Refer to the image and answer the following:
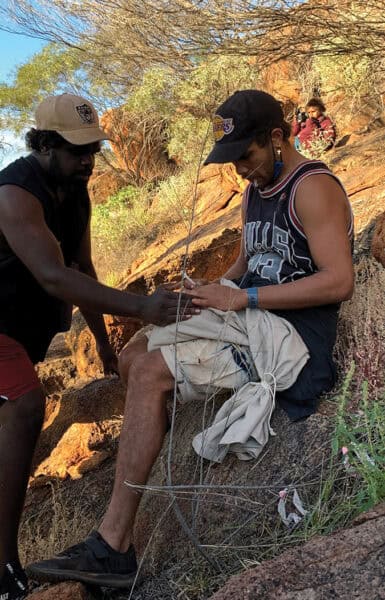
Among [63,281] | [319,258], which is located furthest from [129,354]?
[319,258]

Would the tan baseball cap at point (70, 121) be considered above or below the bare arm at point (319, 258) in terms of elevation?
above

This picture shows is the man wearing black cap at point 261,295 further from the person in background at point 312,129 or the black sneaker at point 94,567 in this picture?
the person in background at point 312,129

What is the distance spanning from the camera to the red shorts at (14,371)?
2.85 m

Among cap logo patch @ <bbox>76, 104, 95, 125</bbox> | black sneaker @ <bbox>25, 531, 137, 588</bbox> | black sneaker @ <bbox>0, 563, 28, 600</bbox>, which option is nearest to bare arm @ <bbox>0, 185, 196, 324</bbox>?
cap logo patch @ <bbox>76, 104, 95, 125</bbox>

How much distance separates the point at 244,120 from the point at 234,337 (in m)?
0.86

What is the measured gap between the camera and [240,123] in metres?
2.85

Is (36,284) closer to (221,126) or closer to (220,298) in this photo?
(220,298)

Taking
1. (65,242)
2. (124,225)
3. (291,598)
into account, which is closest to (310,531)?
(291,598)

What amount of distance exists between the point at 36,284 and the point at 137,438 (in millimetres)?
933

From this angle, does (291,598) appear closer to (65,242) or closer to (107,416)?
(65,242)

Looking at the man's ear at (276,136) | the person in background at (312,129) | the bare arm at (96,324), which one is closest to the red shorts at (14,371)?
the bare arm at (96,324)

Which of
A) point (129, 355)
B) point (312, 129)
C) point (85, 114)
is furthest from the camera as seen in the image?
point (312, 129)

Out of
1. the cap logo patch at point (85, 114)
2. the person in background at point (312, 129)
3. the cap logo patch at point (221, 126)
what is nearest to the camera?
the cap logo patch at point (221, 126)

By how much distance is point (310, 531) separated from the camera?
7.10ft
